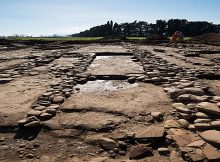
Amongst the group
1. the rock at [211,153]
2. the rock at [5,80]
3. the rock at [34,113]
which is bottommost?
the rock at [5,80]

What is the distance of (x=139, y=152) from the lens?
3.28 m

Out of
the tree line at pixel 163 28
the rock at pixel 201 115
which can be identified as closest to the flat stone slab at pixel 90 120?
the rock at pixel 201 115

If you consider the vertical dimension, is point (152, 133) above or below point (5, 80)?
above

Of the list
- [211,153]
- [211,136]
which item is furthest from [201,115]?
[211,153]

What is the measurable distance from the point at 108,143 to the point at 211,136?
4.03 feet

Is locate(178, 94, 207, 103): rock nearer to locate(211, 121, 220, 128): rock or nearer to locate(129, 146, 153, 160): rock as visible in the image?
locate(211, 121, 220, 128): rock

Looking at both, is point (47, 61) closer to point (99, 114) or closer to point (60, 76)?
point (60, 76)

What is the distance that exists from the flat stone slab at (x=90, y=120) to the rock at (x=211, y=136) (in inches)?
49.0

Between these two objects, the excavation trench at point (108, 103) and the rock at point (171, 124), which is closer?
the rock at point (171, 124)

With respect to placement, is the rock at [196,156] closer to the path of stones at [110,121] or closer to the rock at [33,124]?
the path of stones at [110,121]

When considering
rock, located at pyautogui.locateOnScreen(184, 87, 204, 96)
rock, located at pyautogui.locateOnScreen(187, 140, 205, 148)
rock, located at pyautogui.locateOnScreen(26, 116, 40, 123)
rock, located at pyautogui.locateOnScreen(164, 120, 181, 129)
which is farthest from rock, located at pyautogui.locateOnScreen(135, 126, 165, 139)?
rock, located at pyautogui.locateOnScreen(184, 87, 204, 96)

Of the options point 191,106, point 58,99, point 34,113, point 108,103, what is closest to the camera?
point 34,113

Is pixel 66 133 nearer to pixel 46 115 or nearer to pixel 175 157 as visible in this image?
pixel 46 115

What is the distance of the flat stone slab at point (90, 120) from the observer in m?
4.15
